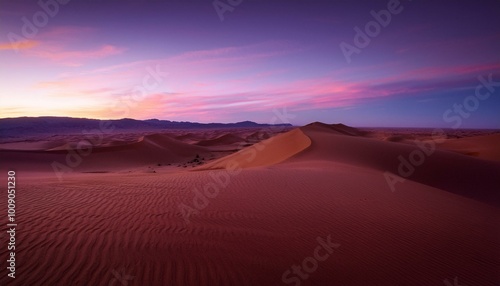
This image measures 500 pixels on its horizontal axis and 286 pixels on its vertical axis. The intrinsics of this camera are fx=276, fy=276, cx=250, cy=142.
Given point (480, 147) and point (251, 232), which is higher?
point (480, 147)

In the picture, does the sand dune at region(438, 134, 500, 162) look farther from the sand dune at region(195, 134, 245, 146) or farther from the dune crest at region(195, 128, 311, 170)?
the sand dune at region(195, 134, 245, 146)

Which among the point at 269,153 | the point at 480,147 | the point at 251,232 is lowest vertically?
the point at 251,232

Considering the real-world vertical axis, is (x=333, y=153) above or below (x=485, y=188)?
above

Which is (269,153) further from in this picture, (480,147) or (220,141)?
(220,141)

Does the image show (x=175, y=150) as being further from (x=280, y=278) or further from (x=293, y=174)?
(x=280, y=278)

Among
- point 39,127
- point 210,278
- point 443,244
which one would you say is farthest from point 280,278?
point 39,127

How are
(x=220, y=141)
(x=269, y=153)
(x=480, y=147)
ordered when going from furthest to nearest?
(x=220, y=141) < (x=480, y=147) < (x=269, y=153)

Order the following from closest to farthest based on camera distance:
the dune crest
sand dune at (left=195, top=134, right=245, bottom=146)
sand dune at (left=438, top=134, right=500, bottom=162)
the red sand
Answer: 1. the red sand
2. the dune crest
3. sand dune at (left=438, top=134, right=500, bottom=162)
4. sand dune at (left=195, top=134, right=245, bottom=146)

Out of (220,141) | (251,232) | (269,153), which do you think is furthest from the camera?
(220,141)

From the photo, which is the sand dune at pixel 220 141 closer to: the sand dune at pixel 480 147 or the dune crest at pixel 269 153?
the dune crest at pixel 269 153

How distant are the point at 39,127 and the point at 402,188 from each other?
450ft

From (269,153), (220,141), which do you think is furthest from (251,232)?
(220,141)

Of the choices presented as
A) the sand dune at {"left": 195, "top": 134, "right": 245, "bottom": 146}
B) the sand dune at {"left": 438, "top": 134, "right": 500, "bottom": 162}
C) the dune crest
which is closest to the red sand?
the dune crest

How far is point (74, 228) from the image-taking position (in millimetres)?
5625
